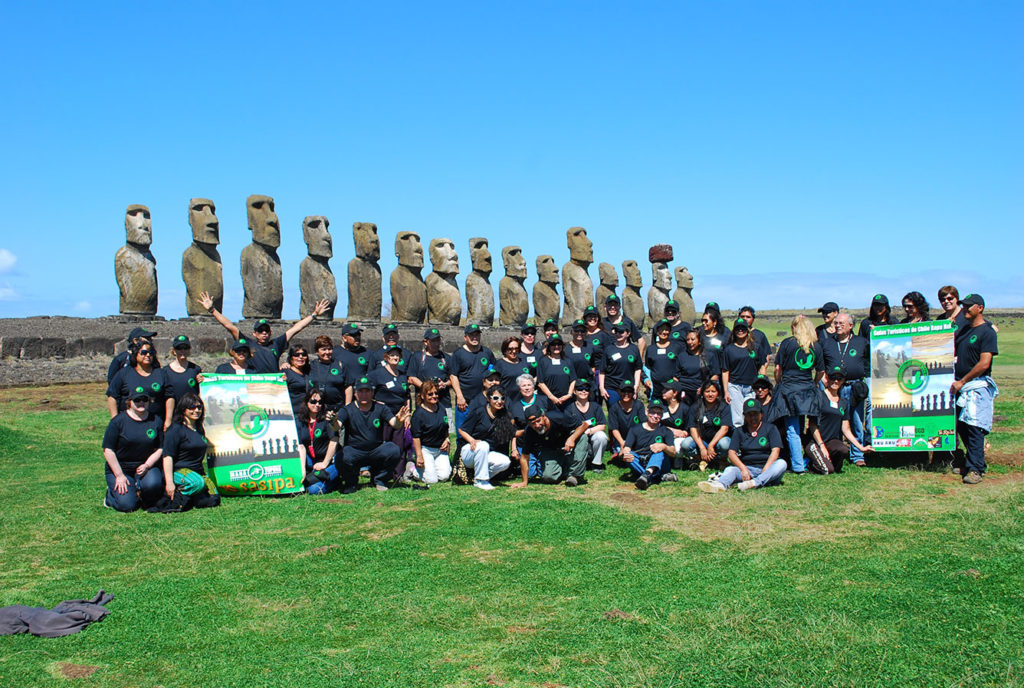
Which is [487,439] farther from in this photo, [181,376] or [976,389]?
[976,389]

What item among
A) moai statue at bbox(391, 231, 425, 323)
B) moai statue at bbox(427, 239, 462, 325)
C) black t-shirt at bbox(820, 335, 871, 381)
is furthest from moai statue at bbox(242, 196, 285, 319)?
black t-shirt at bbox(820, 335, 871, 381)

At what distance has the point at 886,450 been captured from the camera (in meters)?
9.76

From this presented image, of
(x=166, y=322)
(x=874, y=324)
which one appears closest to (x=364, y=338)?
(x=166, y=322)

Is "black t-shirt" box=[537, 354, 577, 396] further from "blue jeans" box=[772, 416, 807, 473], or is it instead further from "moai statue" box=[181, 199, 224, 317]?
"moai statue" box=[181, 199, 224, 317]

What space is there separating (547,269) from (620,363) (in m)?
17.2

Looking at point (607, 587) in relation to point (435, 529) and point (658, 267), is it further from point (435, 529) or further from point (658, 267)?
point (658, 267)

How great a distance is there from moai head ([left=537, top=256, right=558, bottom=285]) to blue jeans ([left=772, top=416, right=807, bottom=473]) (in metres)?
18.6

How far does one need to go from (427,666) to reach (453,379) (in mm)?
5949

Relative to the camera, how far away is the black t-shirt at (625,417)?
389 inches

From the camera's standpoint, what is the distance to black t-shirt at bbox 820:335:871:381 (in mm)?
10039

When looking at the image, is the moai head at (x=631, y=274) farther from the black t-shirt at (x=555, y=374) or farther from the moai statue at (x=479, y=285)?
the black t-shirt at (x=555, y=374)

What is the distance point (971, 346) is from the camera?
30.1 feet

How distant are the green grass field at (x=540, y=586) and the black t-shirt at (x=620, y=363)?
7.16 feet

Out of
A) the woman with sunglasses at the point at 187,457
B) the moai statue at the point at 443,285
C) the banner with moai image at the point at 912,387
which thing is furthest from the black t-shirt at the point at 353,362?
the moai statue at the point at 443,285
